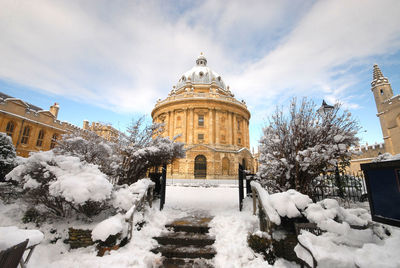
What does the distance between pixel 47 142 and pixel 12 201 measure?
83.8 ft

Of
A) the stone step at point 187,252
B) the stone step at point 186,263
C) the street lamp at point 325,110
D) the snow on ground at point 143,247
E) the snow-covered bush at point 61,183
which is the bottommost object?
the stone step at point 186,263

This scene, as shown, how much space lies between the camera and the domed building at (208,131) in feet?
92.0

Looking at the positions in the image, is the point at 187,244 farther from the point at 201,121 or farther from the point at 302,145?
the point at 201,121

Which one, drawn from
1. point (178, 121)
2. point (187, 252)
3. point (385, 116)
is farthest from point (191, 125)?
point (385, 116)

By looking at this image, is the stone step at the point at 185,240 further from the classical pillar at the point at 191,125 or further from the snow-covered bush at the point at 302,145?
the classical pillar at the point at 191,125

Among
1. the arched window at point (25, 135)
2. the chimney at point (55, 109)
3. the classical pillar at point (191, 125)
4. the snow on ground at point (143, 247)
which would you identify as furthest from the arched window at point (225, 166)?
the chimney at point (55, 109)

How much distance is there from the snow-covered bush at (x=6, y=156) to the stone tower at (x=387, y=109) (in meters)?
35.6

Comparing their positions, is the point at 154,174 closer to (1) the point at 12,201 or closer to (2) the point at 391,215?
(1) the point at 12,201

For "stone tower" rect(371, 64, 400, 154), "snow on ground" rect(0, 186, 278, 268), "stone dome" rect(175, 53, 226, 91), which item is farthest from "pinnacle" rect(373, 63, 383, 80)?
"snow on ground" rect(0, 186, 278, 268)

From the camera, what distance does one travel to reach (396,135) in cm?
2294

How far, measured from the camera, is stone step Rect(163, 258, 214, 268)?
3.85 metres

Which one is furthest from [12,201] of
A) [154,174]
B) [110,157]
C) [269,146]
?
[269,146]

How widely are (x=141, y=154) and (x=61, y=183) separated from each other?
144 inches

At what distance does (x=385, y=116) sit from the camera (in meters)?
24.4
